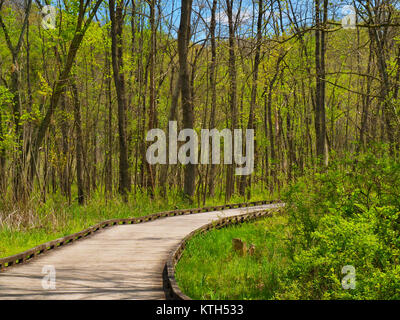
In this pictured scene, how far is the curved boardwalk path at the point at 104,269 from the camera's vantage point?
20.7ft

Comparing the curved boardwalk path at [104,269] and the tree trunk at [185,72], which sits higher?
the tree trunk at [185,72]

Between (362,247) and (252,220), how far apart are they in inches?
398

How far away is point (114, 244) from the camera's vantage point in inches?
396

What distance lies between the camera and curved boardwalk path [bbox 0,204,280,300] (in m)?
6.30

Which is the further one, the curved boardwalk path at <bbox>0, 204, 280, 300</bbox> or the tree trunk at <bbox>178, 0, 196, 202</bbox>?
the tree trunk at <bbox>178, 0, 196, 202</bbox>

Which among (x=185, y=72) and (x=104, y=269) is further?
(x=185, y=72)

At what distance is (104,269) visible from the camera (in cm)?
773

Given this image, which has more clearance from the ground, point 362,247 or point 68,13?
point 68,13

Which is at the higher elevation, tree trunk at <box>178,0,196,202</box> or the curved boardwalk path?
tree trunk at <box>178,0,196,202</box>

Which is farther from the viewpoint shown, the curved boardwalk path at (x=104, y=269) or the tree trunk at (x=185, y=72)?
the tree trunk at (x=185, y=72)

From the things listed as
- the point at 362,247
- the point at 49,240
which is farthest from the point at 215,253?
the point at 362,247

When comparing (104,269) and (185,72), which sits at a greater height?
(185,72)
